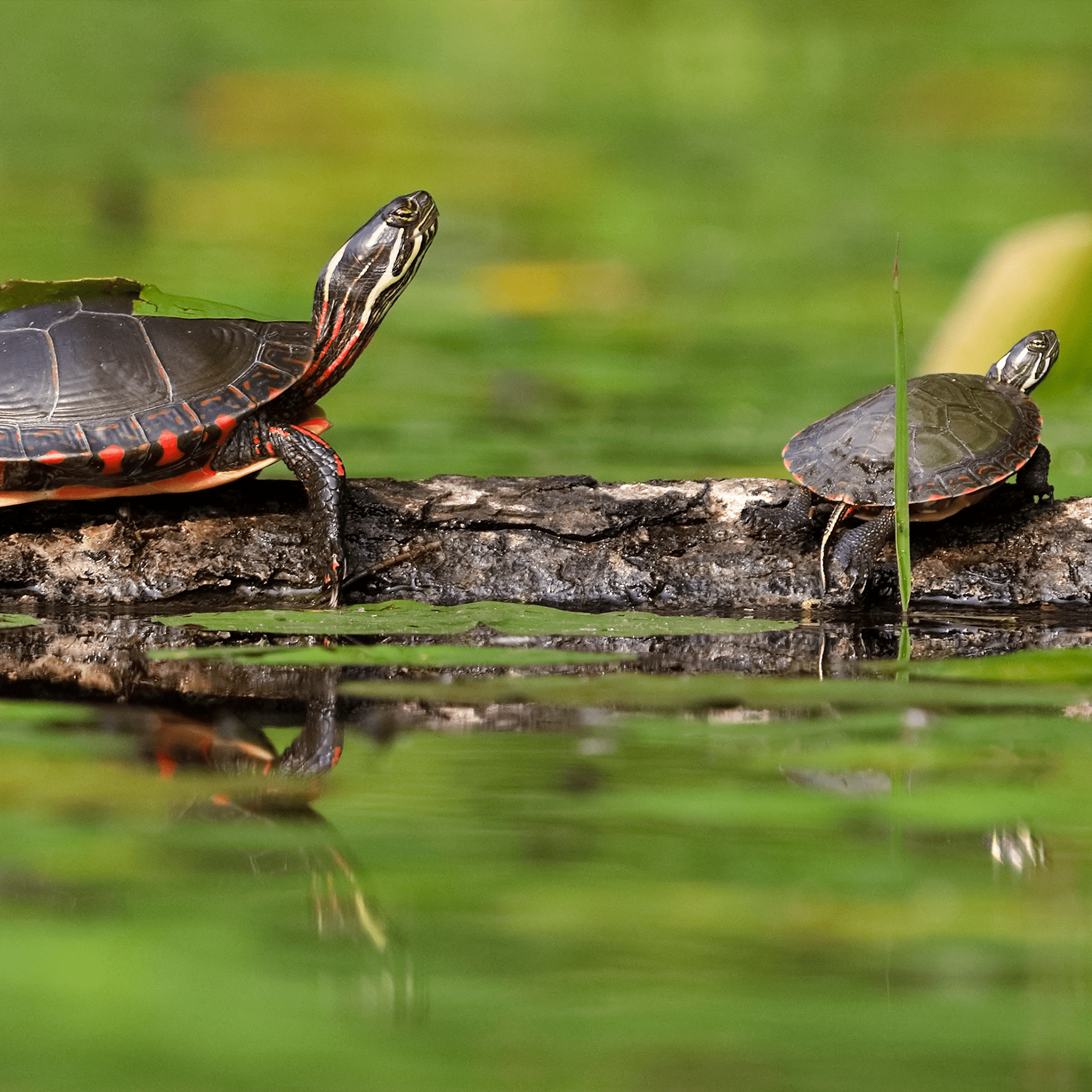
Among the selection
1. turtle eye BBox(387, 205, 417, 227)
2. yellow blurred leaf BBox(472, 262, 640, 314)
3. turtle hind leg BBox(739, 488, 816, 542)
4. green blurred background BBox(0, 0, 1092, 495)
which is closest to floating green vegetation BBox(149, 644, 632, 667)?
turtle hind leg BBox(739, 488, 816, 542)

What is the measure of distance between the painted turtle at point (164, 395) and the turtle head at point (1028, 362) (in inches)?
54.5

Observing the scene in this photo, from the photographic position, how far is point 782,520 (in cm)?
272

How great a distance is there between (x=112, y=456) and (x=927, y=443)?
1.47 metres

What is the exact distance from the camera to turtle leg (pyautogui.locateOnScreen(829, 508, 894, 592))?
263 centimetres

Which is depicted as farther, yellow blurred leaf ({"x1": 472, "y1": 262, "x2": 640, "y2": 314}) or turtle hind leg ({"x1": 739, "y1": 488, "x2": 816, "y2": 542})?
yellow blurred leaf ({"x1": 472, "y1": 262, "x2": 640, "y2": 314})

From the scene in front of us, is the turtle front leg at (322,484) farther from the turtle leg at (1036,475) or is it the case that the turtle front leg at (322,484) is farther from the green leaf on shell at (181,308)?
the turtle leg at (1036,475)

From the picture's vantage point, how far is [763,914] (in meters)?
1.15

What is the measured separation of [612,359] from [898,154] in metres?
4.13

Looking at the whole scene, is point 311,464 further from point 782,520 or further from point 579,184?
point 579,184

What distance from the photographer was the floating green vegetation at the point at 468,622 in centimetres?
228

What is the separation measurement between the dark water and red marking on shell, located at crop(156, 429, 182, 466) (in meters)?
0.60

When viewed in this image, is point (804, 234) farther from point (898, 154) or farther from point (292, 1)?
point (292, 1)

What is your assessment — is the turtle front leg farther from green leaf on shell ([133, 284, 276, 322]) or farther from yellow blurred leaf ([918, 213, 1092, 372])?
yellow blurred leaf ([918, 213, 1092, 372])

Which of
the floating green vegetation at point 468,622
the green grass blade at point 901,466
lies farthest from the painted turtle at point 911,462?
the floating green vegetation at point 468,622
